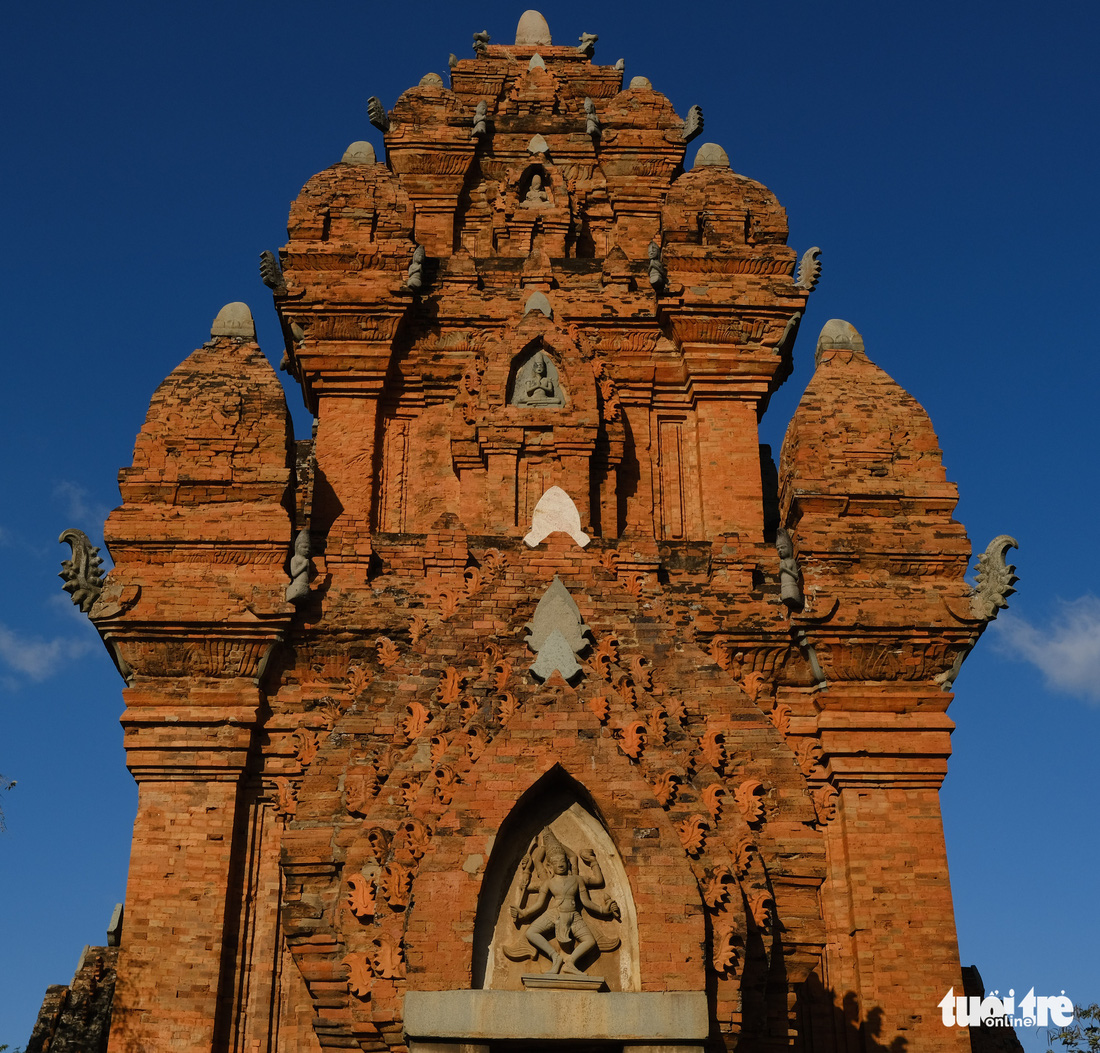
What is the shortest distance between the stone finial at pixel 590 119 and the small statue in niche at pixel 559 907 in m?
14.9

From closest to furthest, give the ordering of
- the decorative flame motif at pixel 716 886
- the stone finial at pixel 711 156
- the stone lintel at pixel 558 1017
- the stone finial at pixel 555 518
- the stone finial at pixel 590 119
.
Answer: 1. the stone lintel at pixel 558 1017
2. the decorative flame motif at pixel 716 886
3. the stone finial at pixel 555 518
4. the stone finial at pixel 711 156
5. the stone finial at pixel 590 119

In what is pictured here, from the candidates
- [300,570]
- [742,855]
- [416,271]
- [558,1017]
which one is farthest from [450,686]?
[416,271]

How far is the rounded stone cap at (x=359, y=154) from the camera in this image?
75.4ft

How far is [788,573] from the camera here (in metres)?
18.1

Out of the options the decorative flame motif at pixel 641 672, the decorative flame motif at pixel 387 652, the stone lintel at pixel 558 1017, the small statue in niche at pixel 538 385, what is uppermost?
the small statue in niche at pixel 538 385

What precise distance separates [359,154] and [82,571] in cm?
852

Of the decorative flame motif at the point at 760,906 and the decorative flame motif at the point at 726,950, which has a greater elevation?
the decorative flame motif at the point at 760,906

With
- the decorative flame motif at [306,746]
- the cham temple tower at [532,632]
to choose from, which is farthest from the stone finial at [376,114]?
the decorative flame motif at [306,746]

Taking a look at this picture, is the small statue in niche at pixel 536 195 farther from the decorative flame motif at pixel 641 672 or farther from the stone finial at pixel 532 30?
the decorative flame motif at pixel 641 672

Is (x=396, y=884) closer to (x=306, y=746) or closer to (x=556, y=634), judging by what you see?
(x=556, y=634)

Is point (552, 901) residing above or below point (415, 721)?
below

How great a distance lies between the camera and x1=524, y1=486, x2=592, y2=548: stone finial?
16.2 metres

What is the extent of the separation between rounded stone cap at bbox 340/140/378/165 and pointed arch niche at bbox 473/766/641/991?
41.3ft

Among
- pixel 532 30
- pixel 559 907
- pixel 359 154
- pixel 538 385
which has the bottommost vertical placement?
pixel 559 907
